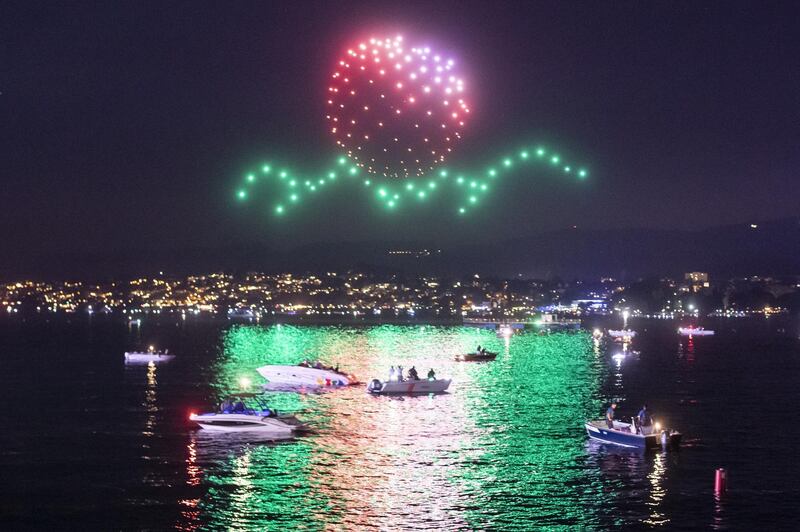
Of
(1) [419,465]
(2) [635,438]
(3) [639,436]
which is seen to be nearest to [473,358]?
(2) [635,438]

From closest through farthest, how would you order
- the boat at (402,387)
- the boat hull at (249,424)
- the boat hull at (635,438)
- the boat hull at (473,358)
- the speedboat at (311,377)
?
1. the boat hull at (635,438)
2. the boat hull at (249,424)
3. the boat at (402,387)
4. the speedboat at (311,377)
5. the boat hull at (473,358)

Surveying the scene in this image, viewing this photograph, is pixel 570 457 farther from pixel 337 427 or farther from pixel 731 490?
pixel 337 427

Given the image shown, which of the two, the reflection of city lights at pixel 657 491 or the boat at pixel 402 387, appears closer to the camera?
the reflection of city lights at pixel 657 491

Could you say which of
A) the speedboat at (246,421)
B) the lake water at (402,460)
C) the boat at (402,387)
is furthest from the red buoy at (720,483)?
the boat at (402,387)

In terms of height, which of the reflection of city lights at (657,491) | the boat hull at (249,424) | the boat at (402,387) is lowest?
the reflection of city lights at (657,491)

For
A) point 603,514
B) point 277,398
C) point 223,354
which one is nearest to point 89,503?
point 603,514

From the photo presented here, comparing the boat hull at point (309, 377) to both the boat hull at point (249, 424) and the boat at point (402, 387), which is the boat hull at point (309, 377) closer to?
the boat at point (402, 387)

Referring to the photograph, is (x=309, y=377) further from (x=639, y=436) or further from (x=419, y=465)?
(x=639, y=436)
